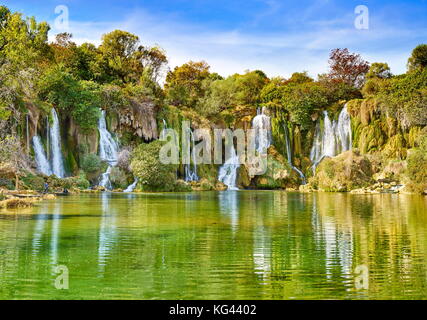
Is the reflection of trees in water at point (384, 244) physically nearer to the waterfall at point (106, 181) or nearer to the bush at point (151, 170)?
the bush at point (151, 170)

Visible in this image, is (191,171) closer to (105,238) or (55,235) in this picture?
(55,235)

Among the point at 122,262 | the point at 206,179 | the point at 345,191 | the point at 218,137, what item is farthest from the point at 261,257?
the point at 218,137

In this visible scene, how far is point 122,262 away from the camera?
34.2 feet

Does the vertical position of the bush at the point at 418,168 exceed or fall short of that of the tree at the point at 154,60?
it falls short

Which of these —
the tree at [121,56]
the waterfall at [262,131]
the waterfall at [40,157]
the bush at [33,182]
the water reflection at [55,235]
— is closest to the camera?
the water reflection at [55,235]

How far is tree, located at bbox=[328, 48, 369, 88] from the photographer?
73.7m

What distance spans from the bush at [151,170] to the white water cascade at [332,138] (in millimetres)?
19619

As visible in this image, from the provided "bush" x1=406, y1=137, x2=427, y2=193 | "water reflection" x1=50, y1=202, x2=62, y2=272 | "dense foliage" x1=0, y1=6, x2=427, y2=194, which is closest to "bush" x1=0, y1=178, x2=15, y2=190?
"dense foliage" x1=0, y1=6, x2=427, y2=194

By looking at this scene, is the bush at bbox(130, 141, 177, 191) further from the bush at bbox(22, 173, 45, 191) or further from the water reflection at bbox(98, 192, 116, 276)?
the water reflection at bbox(98, 192, 116, 276)

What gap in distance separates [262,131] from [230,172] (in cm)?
719

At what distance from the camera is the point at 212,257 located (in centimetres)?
1113

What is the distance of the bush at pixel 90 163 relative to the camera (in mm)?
44719

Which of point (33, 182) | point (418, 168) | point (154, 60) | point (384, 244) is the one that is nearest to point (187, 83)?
point (154, 60)

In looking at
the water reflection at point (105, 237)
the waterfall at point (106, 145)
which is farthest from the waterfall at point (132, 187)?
the water reflection at point (105, 237)
